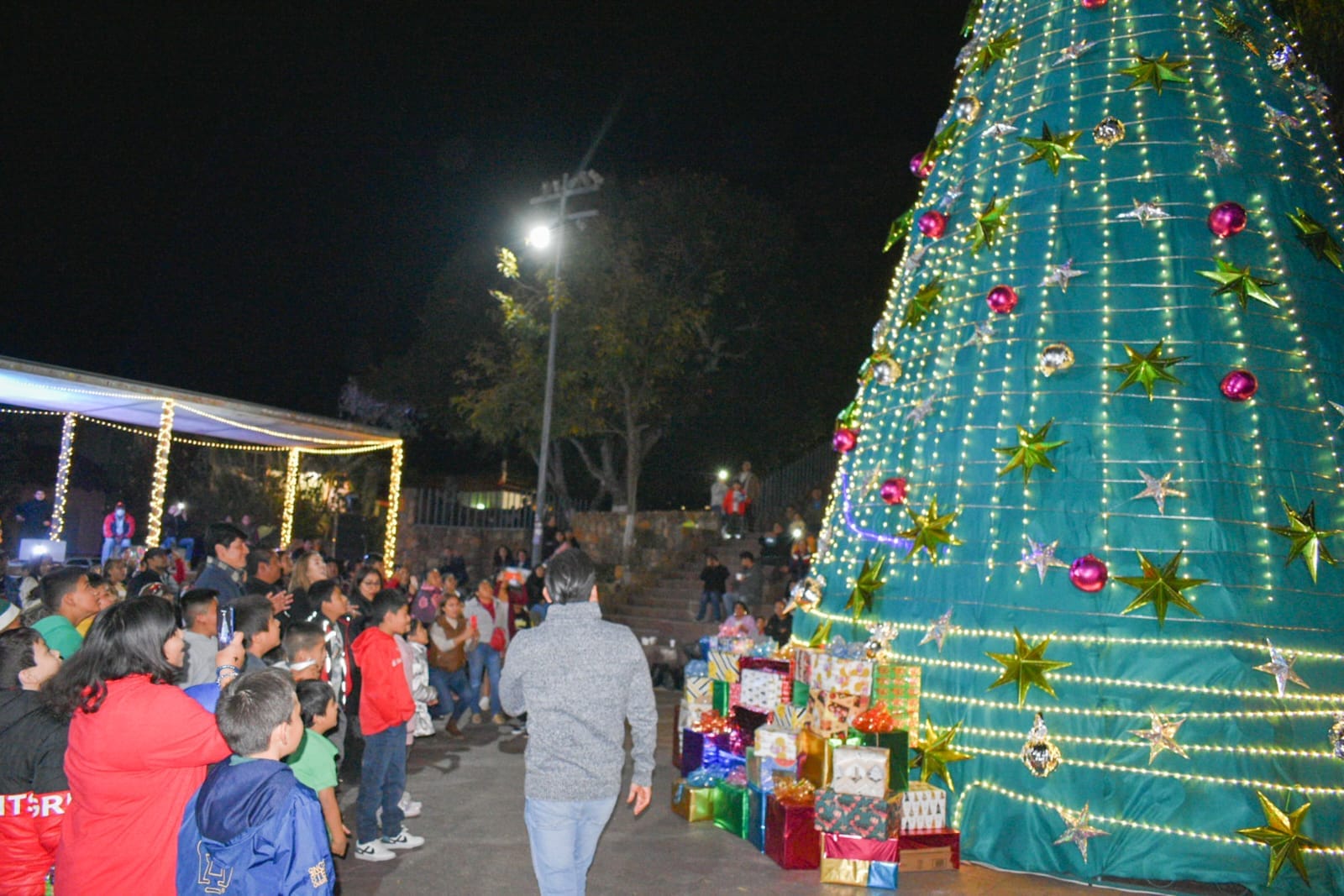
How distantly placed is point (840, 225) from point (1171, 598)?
20.6 metres

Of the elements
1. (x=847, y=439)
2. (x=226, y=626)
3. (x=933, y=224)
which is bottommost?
(x=226, y=626)

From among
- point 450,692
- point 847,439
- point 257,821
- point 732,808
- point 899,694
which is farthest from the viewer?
point 450,692

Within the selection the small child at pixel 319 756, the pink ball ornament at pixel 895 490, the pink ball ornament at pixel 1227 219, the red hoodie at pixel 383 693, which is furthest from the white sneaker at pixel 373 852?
the pink ball ornament at pixel 1227 219

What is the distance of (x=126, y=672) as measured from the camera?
3.11 m

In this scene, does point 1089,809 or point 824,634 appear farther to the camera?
point 824,634

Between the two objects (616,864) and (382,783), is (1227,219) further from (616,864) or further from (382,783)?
(382,783)

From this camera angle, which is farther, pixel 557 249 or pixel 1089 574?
pixel 557 249

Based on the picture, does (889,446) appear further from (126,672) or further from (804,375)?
(804,375)

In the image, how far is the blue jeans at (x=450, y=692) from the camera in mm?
9484

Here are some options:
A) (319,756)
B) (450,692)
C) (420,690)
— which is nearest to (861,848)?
(319,756)

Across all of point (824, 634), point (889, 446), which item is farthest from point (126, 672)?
point (889, 446)

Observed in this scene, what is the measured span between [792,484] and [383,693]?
51.6ft

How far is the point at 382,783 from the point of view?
566cm

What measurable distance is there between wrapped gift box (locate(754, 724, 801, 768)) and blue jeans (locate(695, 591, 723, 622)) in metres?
8.93
